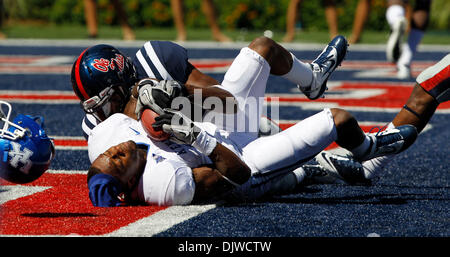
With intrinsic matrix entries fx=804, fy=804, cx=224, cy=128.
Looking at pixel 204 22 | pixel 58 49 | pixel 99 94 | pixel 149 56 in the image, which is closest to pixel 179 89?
pixel 99 94

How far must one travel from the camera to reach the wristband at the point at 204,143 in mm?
3195

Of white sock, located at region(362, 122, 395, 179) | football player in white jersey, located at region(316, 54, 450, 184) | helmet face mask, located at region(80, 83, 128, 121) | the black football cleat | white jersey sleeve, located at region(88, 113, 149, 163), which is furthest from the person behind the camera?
the black football cleat

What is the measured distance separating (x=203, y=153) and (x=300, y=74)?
928mm

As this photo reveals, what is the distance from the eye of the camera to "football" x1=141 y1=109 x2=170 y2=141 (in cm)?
325

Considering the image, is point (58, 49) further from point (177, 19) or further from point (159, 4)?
point (159, 4)

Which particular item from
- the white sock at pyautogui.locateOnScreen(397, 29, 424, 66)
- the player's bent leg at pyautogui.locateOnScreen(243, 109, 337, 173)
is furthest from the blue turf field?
the white sock at pyautogui.locateOnScreen(397, 29, 424, 66)

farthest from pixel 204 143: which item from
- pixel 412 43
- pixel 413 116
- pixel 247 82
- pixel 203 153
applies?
pixel 412 43

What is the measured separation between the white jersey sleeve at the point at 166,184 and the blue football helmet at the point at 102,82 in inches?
16.8

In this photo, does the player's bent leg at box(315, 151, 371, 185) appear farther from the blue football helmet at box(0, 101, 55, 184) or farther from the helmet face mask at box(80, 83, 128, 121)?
the blue football helmet at box(0, 101, 55, 184)

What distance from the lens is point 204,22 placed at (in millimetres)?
18219

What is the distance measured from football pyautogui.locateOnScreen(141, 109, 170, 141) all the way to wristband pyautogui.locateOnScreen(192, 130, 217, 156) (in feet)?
0.52

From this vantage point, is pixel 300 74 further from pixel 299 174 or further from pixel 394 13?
pixel 394 13

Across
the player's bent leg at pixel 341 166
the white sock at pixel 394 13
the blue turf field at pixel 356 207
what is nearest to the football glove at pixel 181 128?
the blue turf field at pixel 356 207

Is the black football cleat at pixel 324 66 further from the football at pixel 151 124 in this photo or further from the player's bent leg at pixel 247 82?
the football at pixel 151 124
